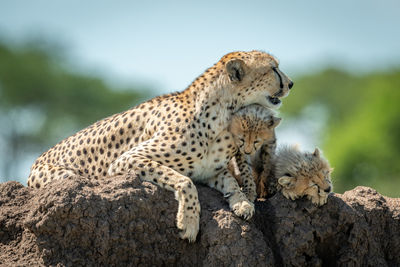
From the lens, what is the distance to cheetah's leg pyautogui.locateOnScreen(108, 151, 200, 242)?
4.73m

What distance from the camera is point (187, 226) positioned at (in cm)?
473

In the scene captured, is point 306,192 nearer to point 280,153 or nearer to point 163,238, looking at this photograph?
point 280,153

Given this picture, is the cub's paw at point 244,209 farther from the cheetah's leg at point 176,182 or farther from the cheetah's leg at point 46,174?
the cheetah's leg at point 46,174

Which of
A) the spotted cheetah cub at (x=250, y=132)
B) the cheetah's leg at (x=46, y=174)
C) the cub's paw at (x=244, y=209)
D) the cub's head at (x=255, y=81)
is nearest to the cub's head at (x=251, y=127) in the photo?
the spotted cheetah cub at (x=250, y=132)

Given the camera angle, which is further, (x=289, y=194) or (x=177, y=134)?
(x=177, y=134)

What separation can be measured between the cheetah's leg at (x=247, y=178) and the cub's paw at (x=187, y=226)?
68cm

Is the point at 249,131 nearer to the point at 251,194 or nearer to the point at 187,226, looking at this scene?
the point at 251,194

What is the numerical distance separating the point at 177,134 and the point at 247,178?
0.72 meters

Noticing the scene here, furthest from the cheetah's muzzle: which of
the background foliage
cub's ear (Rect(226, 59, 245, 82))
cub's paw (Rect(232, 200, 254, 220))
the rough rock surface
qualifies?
the background foliage

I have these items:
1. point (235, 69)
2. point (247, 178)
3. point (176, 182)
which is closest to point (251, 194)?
point (247, 178)

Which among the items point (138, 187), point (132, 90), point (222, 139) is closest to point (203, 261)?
point (138, 187)

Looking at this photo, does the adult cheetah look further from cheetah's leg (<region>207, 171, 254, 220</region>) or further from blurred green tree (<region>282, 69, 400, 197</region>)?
blurred green tree (<region>282, 69, 400, 197</region>)

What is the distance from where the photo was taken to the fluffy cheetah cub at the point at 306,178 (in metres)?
5.00

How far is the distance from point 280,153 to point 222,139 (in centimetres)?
55
